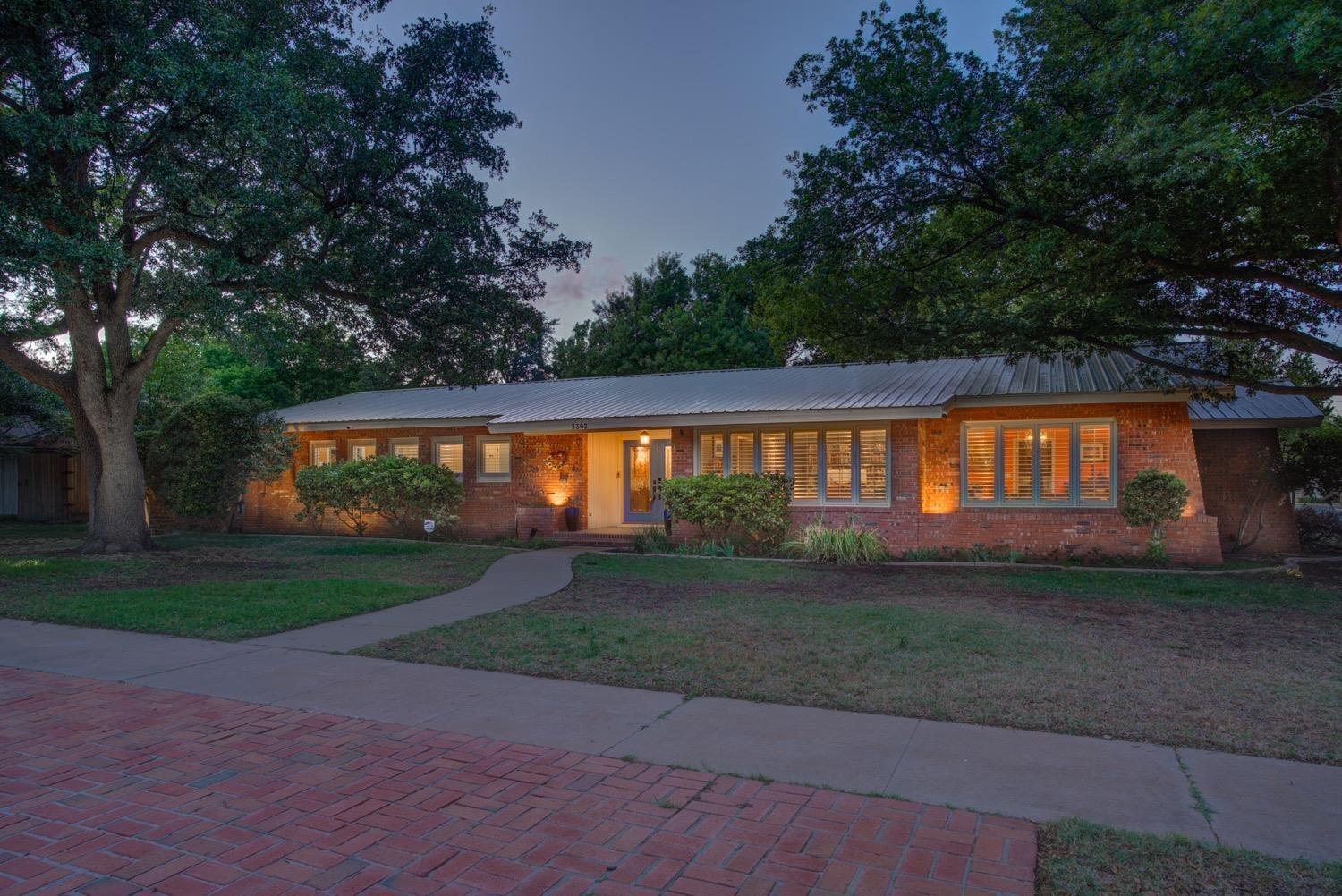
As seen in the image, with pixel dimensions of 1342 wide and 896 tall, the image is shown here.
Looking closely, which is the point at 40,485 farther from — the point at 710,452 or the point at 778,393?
the point at 778,393

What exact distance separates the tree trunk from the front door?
30.5ft

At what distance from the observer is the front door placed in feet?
60.9

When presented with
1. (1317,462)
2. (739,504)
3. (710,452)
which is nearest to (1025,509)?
(739,504)

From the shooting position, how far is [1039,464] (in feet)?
45.6

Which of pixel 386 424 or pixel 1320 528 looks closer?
pixel 1320 528

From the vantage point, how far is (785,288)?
12031 millimetres

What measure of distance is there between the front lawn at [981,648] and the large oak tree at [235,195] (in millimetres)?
6182

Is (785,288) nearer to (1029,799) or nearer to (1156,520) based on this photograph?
(1156,520)

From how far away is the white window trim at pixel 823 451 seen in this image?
14539 mm

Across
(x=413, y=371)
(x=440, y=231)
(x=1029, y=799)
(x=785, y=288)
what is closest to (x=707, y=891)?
(x=1029, y=799)

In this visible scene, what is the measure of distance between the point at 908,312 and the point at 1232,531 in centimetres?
752

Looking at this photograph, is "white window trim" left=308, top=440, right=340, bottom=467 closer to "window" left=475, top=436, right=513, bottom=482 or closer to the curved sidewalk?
"window" left=475, top=436, right=513, bottom=482

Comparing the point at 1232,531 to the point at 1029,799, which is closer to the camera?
the point at 1029,799

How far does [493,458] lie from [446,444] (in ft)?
A: 4.06
